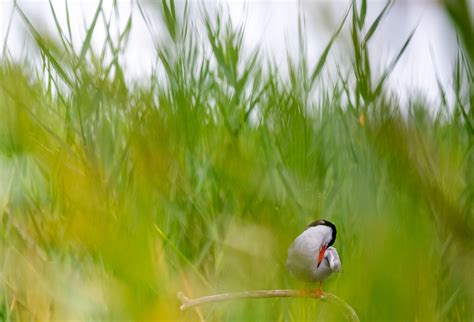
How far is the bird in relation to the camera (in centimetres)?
31

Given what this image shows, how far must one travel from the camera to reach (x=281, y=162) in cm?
33

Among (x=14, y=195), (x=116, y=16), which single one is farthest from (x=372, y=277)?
(x=14, y=195)

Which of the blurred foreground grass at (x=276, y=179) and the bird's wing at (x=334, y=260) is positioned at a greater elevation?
the blurred foreground grass at (x=276, y=179)

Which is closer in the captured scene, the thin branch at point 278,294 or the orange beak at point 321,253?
the thin branch at point 278,294

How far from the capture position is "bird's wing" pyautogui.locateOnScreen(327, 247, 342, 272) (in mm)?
322

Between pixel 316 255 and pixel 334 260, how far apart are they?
2 centimetres

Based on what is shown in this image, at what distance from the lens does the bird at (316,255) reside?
31cm

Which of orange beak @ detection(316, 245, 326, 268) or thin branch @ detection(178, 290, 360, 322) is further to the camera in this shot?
orange beak @ detection(316, 245, 326, 268)

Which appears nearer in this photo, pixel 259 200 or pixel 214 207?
pixel 259 200

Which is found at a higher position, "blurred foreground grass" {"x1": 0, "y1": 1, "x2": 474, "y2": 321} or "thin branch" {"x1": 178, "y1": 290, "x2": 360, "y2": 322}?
"blurred foreground grass" {"x1": 0, "y1": 1, "x2": 474, "y2": 321}

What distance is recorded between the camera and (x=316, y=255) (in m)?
0.35

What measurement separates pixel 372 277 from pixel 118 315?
10 centimetres

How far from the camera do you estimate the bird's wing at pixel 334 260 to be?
0.32 metres

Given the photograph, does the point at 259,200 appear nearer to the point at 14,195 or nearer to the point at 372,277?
the point at 372,277
